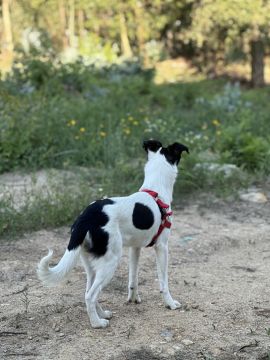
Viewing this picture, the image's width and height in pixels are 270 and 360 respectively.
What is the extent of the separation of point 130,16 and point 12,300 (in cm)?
1816

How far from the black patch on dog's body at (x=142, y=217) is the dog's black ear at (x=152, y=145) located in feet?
2.01

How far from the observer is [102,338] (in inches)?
155

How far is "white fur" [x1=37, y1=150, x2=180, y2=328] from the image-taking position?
3883mm

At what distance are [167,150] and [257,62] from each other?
52.0 feet

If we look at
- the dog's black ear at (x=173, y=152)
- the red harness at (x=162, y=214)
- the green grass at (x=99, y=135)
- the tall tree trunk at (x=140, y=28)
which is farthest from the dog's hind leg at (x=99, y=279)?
the tall tree trunk at (x=140, y=28)

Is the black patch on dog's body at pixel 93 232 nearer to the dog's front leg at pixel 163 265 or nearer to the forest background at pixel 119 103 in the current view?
the dog's front leg at pixel 163 265

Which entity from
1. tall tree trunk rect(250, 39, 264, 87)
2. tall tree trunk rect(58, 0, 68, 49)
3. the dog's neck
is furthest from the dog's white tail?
tall tree trunk rect(58, 0, 68, 49)

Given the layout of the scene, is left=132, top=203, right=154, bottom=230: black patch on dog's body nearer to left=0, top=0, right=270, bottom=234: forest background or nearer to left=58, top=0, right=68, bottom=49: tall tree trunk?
left=0, top=0, right=270, bottom=234: forest background

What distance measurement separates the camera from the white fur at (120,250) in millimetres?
3883

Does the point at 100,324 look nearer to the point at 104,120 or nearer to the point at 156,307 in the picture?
the point at 156,307

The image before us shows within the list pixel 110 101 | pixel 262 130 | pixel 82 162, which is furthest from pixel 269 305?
pixel 110 101

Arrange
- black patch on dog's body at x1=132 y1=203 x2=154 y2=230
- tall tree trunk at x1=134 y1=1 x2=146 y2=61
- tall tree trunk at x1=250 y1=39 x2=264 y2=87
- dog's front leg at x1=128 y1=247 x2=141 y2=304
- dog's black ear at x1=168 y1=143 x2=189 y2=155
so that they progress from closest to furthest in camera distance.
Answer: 1. black patch on dog's body at x1=132 y1=203 x2=154 y2=230
2. dog's front leg at x1=128 y1=247 x2=141 y2=304
3. dog's black ear at x1=168 y1=143 x2=189 y2=155
4. tall tree trunk at x1=250 y1=39 x2=264 y2=87
5. tall tree trunk at x1=134 y1=1 x2=146 y2=61

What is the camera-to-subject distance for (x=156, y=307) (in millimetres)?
4512

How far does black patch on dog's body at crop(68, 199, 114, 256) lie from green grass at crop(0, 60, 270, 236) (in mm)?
2170
